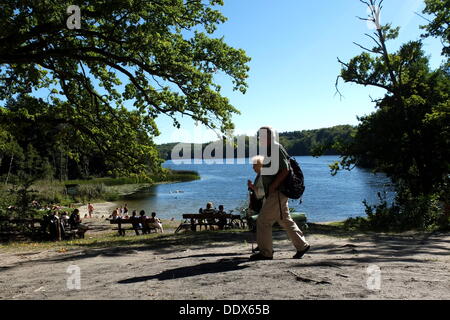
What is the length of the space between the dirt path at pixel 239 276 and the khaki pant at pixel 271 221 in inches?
11.8

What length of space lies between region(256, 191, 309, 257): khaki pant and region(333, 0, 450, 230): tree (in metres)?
12.9

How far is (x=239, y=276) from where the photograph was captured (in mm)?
4855

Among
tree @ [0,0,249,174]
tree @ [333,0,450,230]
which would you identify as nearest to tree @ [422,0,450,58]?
tree @ [333,0,450,230]

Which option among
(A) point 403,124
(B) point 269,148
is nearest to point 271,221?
(B) point 269,148

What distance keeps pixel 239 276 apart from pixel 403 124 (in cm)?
→ 1649

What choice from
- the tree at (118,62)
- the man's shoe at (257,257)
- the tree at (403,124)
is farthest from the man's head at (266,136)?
the tree at (403,124)

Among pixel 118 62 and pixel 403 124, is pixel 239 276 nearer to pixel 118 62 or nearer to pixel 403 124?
pixel 118 62

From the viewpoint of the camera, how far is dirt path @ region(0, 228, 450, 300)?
13.9 ft

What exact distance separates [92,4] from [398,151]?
1491cm

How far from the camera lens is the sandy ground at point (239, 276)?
422 centimetres

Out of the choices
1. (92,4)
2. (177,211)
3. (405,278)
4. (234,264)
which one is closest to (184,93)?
(92,4)

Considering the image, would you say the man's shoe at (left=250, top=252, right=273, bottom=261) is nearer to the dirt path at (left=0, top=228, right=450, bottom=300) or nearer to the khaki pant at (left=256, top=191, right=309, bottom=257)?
the khaki pant at (left=256, top=191, right=309, bottom=257)

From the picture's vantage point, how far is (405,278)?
15.7 ft

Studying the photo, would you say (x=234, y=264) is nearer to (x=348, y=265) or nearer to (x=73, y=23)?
(x=348, y=265)
